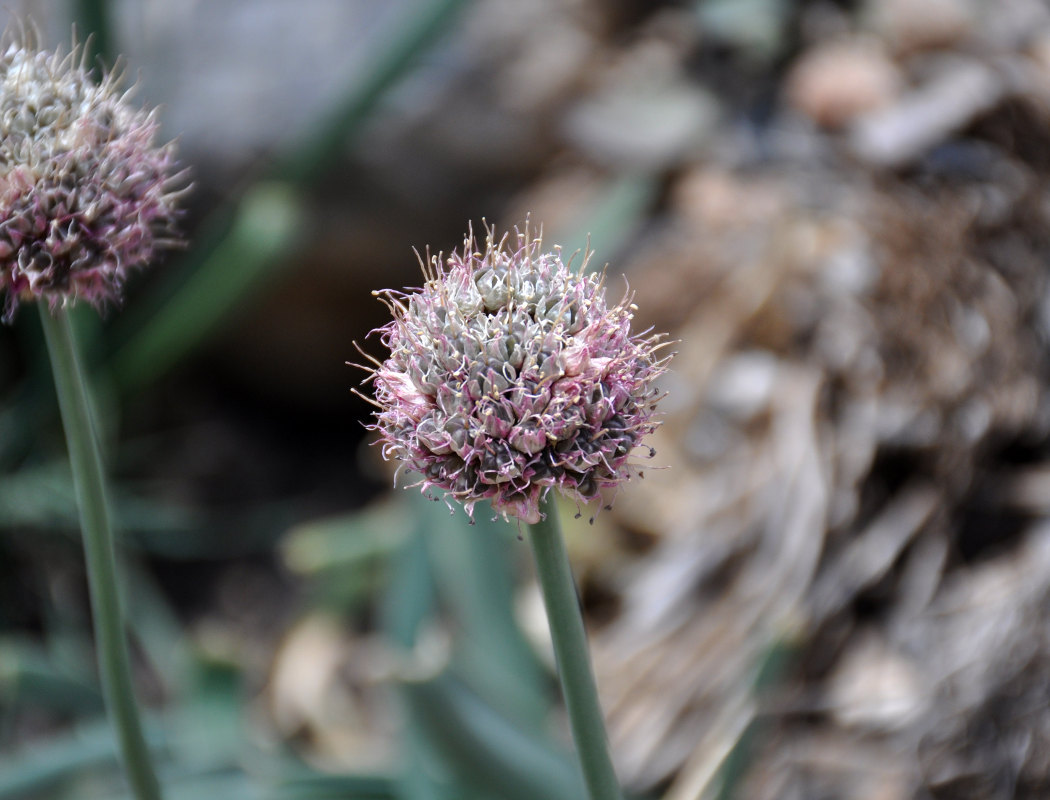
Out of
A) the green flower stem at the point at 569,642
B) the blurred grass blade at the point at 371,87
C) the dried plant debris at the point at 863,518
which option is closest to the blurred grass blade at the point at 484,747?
the dried plant debris at the point at 863,518

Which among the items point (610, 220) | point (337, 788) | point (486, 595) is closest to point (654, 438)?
point (610, 220)

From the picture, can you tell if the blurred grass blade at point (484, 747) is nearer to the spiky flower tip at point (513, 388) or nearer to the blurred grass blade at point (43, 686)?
the spiky flower tip at point (513, 388)

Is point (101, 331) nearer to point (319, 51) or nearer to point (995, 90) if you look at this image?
point (319, 51)

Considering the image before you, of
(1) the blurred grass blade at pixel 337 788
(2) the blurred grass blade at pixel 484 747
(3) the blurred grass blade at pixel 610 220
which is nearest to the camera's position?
(2) the blurred grass blade at pixel 484 747

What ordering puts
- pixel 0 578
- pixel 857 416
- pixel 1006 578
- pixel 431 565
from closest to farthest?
pixel 1006 578, pixel 431 565, pixel 857 416, pixel 0 578

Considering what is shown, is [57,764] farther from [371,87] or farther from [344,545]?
[371,87]

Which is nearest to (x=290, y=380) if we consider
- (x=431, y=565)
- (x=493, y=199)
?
(x=493, y=199)

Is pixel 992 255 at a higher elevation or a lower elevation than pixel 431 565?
higher
